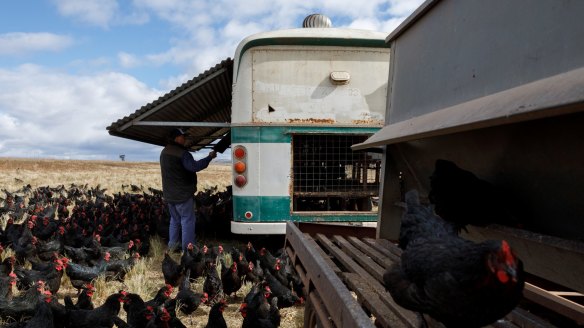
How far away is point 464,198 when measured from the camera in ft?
9.35

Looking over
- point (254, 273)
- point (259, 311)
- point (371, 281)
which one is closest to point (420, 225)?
point (371, 281)

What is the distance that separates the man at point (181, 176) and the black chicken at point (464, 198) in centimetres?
423

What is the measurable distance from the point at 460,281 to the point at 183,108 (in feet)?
21.7

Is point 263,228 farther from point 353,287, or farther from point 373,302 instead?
point 373,302

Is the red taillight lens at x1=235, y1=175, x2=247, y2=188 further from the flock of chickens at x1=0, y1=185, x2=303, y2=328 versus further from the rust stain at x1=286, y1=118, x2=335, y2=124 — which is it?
the rust stain at x1=286, y1=118, x2=335, y2=124

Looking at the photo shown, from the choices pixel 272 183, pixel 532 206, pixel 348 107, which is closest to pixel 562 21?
pixel 532 206

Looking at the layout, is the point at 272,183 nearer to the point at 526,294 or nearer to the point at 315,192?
the point at 315,192

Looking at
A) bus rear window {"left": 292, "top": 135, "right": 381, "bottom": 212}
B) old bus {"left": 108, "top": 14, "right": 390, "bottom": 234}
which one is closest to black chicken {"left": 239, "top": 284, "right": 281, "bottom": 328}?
old bus {"left": 108, "top": 14, "right": 390, "bottom": 234}

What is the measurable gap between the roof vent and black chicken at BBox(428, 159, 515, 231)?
4.57 m

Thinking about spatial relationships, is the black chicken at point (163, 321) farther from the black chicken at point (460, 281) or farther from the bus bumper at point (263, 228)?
the black chicken at point (460, 281)

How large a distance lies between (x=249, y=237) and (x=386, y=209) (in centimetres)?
470

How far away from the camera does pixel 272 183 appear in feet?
19.7

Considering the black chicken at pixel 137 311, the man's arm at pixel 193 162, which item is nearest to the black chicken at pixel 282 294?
the black chicken at pixel 137 311

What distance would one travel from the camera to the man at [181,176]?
21.4ft
